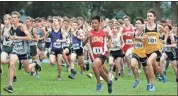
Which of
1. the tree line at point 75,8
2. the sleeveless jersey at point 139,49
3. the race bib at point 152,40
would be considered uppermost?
the tree line at point 75,8

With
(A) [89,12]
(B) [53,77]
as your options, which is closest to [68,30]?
(B) [53,77]

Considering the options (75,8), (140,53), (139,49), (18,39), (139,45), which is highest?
(75,8)

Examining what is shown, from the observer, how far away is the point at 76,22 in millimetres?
22812

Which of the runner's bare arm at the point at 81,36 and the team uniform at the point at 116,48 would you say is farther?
the team uniform at the point at 116,48

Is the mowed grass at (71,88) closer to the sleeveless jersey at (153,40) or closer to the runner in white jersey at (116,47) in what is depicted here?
the sleeveless jersey at (153,40)

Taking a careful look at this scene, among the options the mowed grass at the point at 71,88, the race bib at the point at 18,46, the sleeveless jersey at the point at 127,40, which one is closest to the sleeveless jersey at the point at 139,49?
the mowed grass at the point at 71,88

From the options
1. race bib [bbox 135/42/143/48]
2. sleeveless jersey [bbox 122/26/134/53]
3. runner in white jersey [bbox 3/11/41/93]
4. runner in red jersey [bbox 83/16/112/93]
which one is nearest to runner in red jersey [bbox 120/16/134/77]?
sleeveless jersey [bbox 122/26/134/53]

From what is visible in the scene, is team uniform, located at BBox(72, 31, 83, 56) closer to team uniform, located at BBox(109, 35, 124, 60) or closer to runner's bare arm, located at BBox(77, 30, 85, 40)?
runner's bare arm, located at BBox(77, 30, 85, 40)

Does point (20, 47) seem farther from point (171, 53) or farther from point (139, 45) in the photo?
point (171, 53)

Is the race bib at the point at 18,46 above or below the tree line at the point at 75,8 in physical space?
below

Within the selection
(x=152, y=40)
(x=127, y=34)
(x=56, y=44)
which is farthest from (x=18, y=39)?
(x=127, y=34)

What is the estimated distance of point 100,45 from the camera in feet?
48.9

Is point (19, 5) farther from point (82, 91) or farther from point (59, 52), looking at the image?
point (82, 91)

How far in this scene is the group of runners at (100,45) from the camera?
15.0 metres
